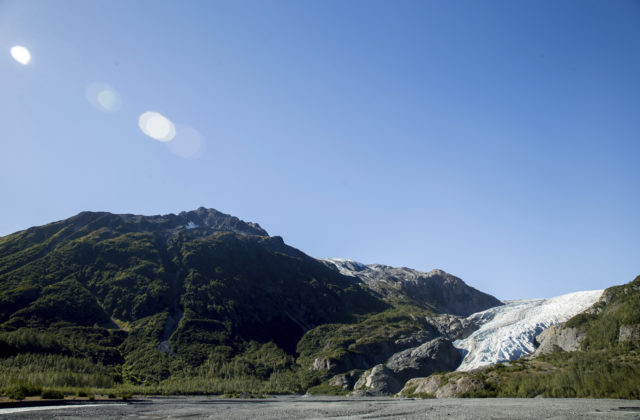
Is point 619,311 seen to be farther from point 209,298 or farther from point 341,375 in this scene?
point 209,298

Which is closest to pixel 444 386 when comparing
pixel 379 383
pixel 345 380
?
pixel 379 383

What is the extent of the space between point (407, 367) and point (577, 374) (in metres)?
81.6

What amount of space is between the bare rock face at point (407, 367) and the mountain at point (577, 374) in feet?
78.5

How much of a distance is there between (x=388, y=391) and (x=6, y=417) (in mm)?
95933

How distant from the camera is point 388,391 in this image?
108m

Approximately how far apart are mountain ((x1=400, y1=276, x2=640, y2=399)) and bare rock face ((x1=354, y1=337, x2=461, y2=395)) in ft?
78.5

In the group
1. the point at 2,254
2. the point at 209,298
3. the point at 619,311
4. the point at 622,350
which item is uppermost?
the point at 2,254

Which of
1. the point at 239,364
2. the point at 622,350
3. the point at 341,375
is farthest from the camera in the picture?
the point at 239,364

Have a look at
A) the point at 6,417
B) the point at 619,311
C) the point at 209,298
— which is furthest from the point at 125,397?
the point at 209,298

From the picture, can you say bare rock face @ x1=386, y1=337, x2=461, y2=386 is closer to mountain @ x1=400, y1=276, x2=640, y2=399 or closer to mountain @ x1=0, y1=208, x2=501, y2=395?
mountain @ x1=0, y1=208, x2=501, y2=395

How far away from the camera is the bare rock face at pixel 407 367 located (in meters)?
111

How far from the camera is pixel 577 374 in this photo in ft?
176

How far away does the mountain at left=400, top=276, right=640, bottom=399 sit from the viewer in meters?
49.8

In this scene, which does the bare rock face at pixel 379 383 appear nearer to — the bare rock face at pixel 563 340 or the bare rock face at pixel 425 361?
the bare rock face at pixel 425 361
